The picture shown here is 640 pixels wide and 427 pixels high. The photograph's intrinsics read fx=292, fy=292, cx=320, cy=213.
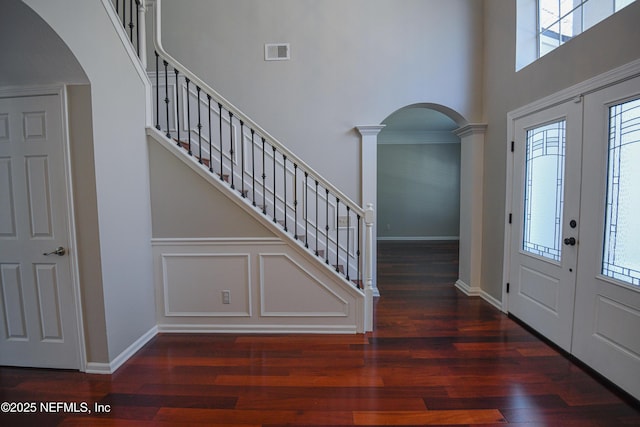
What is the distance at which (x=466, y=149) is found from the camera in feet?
13.3

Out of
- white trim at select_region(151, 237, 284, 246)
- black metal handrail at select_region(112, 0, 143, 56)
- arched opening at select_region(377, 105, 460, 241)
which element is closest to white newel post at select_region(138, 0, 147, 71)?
black metal handrail at select_region(112, 0, 143, 56)

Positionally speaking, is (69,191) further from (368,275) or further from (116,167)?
(368,275)

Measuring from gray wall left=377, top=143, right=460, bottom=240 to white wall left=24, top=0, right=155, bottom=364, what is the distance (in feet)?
20.3

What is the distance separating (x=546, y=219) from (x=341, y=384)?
8.04 ft

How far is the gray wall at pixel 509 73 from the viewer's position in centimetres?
209

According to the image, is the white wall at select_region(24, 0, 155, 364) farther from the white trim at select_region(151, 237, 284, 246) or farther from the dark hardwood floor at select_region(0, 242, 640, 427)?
the dark hardwood floor at select_region(0, 242, 640, 427)

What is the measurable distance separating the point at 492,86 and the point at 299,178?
2683mm

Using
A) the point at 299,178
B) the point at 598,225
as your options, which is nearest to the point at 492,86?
the point at 598,225

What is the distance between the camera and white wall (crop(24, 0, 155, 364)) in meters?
2.07

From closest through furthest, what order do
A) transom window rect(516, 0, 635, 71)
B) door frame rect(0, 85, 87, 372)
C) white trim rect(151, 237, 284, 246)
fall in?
door frame rect(0, 85, 87, 372), transom window rect(516, 0, 635, 71), white trim rect(151, 237, 284, 246)

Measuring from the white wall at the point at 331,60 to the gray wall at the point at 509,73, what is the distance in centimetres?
28

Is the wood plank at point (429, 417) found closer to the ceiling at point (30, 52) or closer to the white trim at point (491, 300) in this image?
the white trim at point (491, 300)

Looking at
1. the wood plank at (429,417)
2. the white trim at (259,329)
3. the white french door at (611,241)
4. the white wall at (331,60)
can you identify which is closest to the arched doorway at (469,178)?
the white wall at (331,60)

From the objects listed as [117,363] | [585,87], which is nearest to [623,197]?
[585,87]
